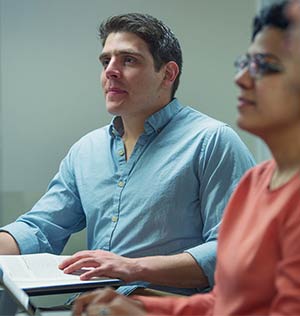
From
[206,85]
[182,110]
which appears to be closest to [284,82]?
[182,110]

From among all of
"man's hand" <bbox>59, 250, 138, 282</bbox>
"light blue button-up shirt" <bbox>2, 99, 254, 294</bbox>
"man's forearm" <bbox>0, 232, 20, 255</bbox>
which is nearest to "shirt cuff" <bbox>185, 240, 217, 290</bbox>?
"light blue button-up shirt" <bbox>2, 99, 254, 294</bbox>

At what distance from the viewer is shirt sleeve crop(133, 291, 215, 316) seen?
109cm

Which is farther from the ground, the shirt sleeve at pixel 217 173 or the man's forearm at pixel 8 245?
the shirt sleeve at pixel 217 173

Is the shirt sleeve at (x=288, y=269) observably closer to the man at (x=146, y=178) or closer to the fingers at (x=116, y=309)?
the fingers at (x=116, y=309)

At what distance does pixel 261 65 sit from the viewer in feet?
3.16

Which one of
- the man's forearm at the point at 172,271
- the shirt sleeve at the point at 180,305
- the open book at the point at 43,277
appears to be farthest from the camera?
the man's forearm at the point at 172,271

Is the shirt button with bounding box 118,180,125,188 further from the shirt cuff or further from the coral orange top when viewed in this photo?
the coral orange top

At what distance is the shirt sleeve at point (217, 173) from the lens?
1701mm

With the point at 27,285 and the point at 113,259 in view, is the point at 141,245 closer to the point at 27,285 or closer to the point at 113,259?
the point at 113,259

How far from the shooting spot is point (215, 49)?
2348 mm

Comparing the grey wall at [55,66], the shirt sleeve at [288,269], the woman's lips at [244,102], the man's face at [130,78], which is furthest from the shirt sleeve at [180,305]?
the grey wall at [55,66]

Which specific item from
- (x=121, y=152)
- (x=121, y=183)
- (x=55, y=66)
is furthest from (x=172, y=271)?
(x=55, y=66)

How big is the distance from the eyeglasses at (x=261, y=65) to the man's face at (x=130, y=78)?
0.86 m

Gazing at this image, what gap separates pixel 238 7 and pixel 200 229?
97 cm
